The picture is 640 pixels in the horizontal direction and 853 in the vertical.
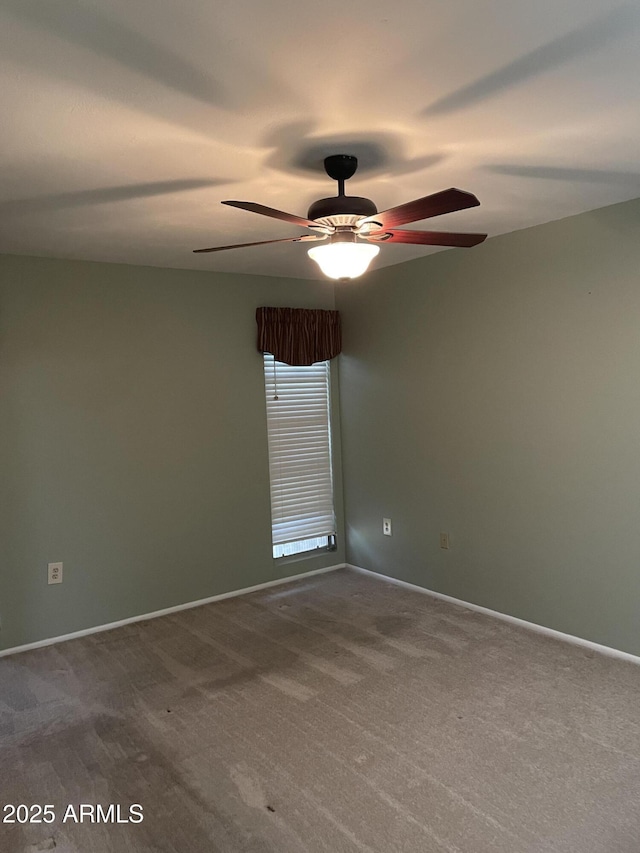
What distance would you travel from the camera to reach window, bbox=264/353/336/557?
466 centimetres

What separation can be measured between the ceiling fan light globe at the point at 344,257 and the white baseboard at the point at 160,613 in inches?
108

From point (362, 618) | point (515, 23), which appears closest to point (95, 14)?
point (515, 23)

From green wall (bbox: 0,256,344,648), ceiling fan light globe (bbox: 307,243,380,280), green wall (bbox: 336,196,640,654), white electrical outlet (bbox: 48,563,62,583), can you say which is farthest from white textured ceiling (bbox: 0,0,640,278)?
white electrical outlet (bbox: 48,563,62,583)

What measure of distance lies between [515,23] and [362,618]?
3285 millimetres

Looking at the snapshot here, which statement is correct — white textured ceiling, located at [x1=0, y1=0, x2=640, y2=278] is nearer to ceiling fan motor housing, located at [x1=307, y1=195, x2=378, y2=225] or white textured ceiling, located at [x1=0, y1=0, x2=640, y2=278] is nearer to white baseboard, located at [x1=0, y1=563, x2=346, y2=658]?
ceiling fan motor housing, located at [x1=307, y1=195, x2=378, y2=225]

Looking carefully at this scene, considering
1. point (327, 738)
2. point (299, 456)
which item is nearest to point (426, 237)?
point (327, 738)

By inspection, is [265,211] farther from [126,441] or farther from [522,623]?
[522,623]

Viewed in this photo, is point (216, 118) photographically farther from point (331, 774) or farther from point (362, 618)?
point (362, 618)

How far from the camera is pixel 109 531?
3922mm

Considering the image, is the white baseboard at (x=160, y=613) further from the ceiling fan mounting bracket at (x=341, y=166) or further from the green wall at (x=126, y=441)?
the ceiling fan mounting bracket at (x=341, y=166)

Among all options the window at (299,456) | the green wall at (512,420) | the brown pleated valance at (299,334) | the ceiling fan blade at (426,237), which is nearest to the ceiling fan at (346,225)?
the ceiling fan blade at (426,237)

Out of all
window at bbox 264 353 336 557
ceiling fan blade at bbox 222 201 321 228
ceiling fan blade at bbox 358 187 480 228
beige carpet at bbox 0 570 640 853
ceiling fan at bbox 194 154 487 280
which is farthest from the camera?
window at bbox 264 353 336 557

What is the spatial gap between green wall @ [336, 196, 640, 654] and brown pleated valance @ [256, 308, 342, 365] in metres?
0.14

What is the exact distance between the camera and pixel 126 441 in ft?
13.0
